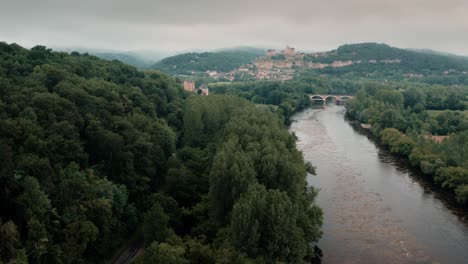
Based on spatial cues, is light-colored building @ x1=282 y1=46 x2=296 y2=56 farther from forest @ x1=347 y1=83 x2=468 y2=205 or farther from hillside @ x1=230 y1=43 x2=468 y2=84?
forest @ x1=347 y1=83 x2=468 y2=205

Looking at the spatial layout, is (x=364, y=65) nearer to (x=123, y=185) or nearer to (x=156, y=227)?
(x=123, y=185)

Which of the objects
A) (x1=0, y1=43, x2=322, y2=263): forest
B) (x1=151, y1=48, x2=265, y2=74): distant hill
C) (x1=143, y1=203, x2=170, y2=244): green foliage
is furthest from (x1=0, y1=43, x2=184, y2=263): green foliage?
(x1=151, y1=48, x2=265, y2=74): distant hill

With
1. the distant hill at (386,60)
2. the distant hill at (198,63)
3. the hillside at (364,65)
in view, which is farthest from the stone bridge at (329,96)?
the distant hill at (198,63)

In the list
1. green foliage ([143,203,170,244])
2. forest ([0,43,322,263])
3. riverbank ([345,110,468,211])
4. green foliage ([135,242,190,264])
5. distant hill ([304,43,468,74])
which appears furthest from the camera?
distant hill ([304,43,468,74])

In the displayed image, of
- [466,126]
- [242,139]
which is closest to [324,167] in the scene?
[242,139]

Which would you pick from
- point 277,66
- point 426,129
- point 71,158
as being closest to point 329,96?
point 426,129

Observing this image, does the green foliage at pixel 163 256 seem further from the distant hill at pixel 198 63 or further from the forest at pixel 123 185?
the distant hill at pixel 198 63
